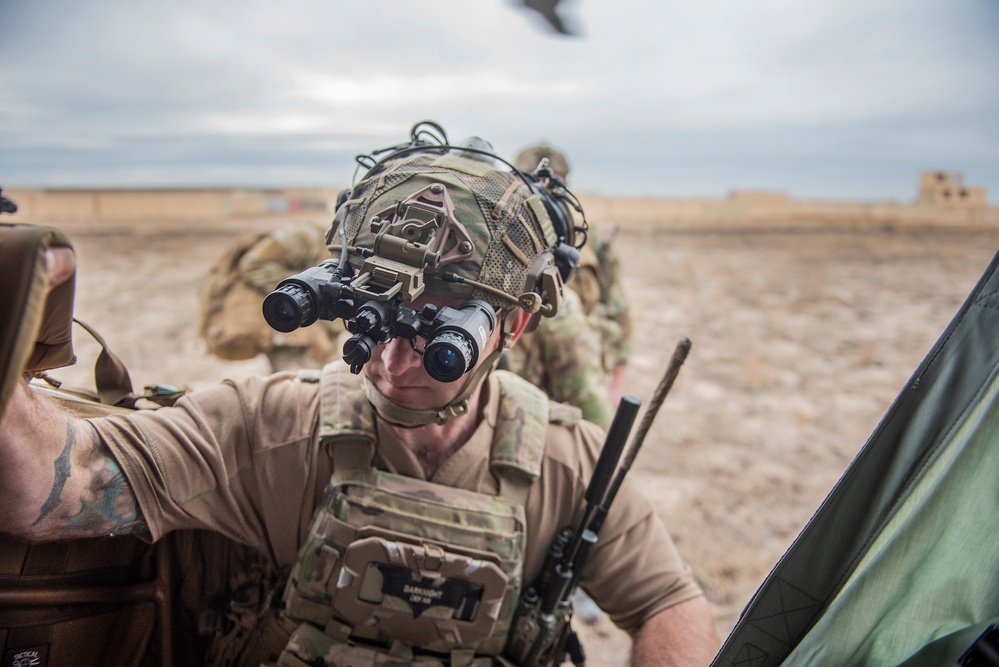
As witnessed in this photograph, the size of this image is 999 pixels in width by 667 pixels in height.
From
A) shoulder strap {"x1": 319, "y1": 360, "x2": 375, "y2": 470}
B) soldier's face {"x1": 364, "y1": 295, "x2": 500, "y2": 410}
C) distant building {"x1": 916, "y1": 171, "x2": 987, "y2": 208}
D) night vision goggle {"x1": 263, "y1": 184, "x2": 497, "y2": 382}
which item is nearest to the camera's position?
night vision goggle {"x1": 263, "y1": 184, "x2": 497, "y2": 382}

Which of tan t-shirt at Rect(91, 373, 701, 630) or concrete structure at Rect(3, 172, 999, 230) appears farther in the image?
concrete structure at Rect(3, 172, 999, 230)

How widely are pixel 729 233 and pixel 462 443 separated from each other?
1519 cm

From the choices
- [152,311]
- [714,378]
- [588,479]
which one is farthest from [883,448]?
[152,311]

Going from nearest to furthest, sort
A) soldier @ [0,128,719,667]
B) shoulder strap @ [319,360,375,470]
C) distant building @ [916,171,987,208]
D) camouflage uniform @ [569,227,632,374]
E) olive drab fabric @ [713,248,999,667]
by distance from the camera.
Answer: olive drab fabric @ [713,248,999,667] < soldier @ [0,128,719,667] < shoulder strap @ [319,360,375,470] < camouflage uniform @ [569,227,632,374] < distant building @ [916,171,987,208]

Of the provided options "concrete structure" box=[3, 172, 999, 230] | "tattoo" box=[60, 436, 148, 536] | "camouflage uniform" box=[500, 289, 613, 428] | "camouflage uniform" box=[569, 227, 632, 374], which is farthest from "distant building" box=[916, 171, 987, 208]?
"tattoo" box=[60, 436, 148, 536]

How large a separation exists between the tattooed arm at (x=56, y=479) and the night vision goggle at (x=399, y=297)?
525 mm

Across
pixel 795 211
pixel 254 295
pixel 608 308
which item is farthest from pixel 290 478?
pixel 795 211

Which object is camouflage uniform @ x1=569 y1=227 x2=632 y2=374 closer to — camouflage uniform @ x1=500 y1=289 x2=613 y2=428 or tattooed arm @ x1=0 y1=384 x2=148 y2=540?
camouflage uniform @ x1=500 y1=289 x2=613 y2=428

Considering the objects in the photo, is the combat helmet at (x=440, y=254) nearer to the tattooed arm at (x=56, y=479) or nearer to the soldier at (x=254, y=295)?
the tattooed arm at (x=56, y=479)

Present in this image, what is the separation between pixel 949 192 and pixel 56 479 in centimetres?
1891

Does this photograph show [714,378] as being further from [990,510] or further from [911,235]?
[911,235]

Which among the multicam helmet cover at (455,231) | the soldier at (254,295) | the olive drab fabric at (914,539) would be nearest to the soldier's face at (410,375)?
the multicam helmet cover at (455,231)

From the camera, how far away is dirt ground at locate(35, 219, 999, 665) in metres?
5.40

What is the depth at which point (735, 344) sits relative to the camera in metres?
9.72
